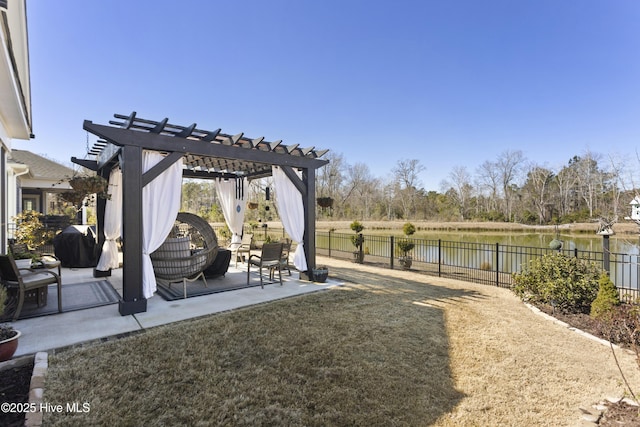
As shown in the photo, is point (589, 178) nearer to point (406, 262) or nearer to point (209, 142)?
point (406, 262)

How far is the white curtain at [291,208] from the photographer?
5938mm

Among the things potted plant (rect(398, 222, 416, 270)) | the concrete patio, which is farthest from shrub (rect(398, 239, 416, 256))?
the concrete patio

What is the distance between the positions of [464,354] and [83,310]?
16.8 ft

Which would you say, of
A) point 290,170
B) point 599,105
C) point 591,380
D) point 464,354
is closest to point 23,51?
point 290,170

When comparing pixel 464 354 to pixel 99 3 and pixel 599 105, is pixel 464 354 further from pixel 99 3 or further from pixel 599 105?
pixel 599 105

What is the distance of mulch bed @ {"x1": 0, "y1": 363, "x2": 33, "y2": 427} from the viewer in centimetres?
170

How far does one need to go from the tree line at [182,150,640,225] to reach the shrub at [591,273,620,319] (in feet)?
77.5

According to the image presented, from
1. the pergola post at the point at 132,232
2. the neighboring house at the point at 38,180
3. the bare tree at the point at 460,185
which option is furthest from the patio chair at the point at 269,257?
the bare tree at the point at 460,185

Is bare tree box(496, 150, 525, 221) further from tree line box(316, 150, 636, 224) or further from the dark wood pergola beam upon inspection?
the dark wood pergola beam

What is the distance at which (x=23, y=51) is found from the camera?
3969 mm

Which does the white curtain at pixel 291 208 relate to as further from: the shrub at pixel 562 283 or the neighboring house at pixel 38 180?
the neighboring house at pixel 38 180

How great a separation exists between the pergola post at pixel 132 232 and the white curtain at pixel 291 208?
96.5 inches

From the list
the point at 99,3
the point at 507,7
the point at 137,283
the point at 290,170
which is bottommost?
the point at 137,283

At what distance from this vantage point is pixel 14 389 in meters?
2.01
